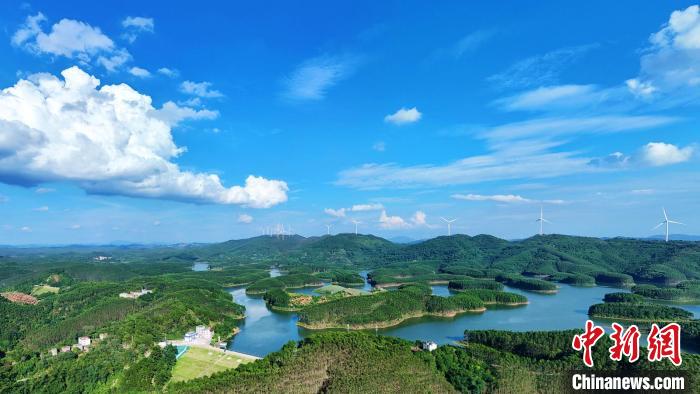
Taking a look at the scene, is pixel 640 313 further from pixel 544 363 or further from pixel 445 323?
pixel 544 363

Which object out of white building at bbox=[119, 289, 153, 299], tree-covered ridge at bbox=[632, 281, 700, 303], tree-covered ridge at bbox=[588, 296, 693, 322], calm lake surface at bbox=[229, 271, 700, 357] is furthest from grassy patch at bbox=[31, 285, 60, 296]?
tree-covered ridge at bbox=[632, 281, 700, 303]

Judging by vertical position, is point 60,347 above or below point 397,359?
below

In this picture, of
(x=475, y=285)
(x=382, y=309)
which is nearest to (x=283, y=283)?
(x=382, y=309)

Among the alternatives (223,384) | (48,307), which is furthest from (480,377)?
(48,307)

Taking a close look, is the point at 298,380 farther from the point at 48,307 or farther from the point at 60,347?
the point at 48,307

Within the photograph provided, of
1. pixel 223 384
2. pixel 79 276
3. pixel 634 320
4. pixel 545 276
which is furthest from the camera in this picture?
pixel 545 276

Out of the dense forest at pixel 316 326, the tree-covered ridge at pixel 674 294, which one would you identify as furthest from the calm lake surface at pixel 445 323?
the tree-covered ridge at pixel 674 294

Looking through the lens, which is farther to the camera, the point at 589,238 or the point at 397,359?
the point at 589,238
